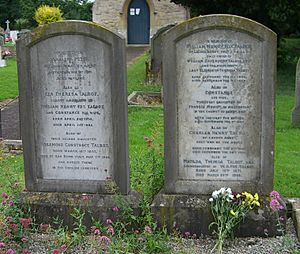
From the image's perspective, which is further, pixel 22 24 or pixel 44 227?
pixel 22 24

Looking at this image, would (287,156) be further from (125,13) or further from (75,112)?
(125,13)

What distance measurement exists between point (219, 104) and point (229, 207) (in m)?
0.94

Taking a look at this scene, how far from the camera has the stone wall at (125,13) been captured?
31859 millimetres

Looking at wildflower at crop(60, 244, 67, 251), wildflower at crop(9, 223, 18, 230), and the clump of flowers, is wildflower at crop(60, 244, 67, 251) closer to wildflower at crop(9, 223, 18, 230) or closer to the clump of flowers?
wildflower at crop(9, 223, 18, 230)

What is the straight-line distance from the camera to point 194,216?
187 inches

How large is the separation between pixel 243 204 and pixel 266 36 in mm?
1504

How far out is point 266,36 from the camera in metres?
4.59

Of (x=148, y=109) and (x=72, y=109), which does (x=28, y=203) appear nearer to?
(x=72, y=109)

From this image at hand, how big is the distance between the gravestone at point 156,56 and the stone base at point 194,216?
10291 millimetres

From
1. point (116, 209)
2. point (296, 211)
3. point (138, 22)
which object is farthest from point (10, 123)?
point (138, 22)

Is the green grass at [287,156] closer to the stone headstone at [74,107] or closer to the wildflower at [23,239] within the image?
the stone headstone at [74,107]

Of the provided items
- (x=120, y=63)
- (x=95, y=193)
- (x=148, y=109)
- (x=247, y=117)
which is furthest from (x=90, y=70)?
(x=148, y=109)

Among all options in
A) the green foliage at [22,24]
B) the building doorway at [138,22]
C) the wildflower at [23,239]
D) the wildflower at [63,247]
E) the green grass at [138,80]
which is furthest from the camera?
the green foliage at [22,24]

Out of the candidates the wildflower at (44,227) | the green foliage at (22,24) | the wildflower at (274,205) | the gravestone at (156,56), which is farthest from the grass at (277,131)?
the green foliage at (22,24)
